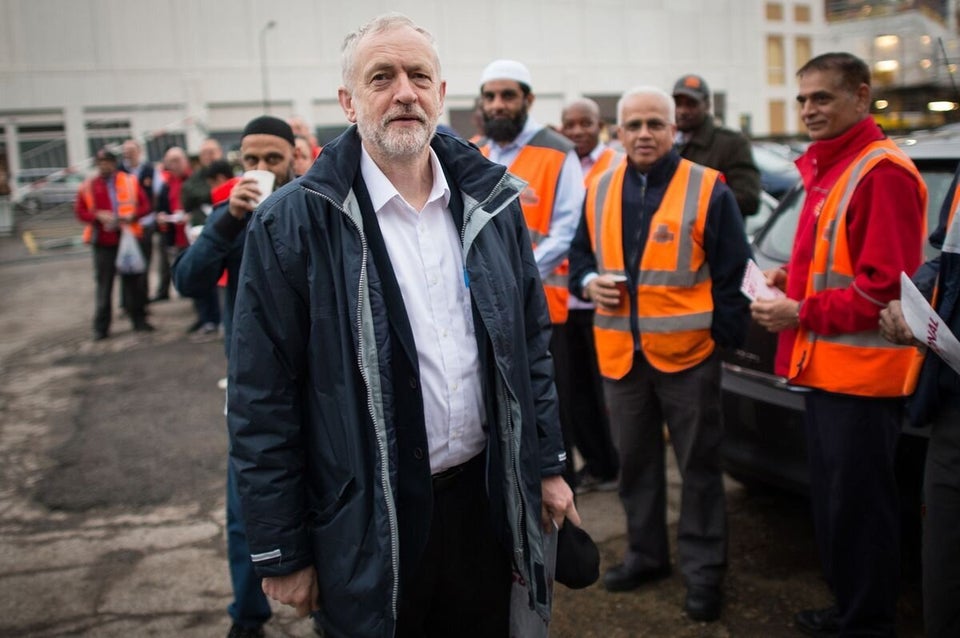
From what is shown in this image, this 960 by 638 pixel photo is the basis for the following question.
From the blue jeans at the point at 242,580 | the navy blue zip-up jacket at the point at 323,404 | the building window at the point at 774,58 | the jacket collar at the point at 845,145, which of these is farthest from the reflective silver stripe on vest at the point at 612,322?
the building window at the point at 774,58

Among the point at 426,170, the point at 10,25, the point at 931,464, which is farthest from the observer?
the point at 10,25

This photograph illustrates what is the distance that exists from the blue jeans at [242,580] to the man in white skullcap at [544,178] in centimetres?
173

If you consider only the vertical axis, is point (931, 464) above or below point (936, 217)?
below

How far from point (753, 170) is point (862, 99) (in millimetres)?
1968

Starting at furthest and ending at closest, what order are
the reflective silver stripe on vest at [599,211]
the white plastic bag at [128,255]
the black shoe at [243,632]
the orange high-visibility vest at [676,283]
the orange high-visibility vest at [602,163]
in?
the white plastic bag at [128,255] → the orange high-visibility vest at [602,163] → the reflective silver stripe on vest at [599,211] → the orange high-visibility vest at [676,283] → the black shoe at [243,632]

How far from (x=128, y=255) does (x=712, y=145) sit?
674 centimetres

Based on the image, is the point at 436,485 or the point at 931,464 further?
the point at 931,464

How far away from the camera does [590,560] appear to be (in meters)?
2.35

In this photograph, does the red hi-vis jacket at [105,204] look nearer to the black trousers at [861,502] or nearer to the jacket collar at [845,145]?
the jacket collar at [845,145]

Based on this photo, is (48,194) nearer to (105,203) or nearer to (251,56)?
(251,56)

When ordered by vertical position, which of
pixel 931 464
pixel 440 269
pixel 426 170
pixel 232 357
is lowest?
pixel 931 464

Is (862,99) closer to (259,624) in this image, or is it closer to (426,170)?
(426,170)

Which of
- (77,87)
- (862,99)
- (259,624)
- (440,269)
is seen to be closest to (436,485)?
(440,269)

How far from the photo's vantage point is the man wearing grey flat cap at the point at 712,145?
15.9 feet
